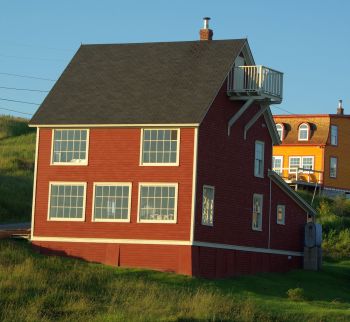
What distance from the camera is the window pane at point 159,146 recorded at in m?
47.8

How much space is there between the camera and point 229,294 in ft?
140

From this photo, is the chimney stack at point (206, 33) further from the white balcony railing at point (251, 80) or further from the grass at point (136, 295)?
the grass at point (136, 295)

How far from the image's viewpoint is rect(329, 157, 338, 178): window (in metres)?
89.2

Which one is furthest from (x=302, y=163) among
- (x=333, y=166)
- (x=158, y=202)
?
(x=158, y=202)

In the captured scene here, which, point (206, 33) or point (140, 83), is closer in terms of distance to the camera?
point (140, 83)

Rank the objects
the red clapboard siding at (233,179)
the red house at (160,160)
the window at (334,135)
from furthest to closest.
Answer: the window at (334,135) → the red clapboard siding at (233,179) → the red house at (160,160)

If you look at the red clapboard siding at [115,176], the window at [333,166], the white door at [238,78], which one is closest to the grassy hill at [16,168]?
the red clapboard siding at [115,176]

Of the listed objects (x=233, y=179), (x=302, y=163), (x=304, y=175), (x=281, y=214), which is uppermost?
(x=302, y=163)

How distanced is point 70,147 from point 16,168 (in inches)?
1404

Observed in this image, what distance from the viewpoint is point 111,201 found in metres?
48.7

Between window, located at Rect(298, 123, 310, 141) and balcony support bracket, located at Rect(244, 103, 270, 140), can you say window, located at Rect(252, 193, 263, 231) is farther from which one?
window, located at Rect(298, 123, 310, 141)

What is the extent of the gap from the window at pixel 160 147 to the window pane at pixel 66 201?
3601mm

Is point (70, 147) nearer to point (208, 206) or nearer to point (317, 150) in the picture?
point (208, 206)

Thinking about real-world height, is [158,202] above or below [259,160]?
below
